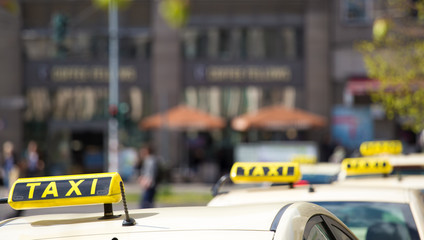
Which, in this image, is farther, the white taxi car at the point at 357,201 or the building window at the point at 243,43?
the building window at the point at 243,43

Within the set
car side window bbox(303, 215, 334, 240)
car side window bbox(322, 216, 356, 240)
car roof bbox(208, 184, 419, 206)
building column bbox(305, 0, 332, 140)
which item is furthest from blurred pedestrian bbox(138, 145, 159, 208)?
building column bbox(305, 0, 332, 140)

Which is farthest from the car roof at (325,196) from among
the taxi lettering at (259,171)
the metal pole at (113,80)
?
the metal pole at (113,80)

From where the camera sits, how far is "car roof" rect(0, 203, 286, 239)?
9.12 feet

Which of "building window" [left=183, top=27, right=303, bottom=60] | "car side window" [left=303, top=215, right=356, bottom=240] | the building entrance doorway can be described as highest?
"building window" [left=183, top=27, right=303, bottom=60]

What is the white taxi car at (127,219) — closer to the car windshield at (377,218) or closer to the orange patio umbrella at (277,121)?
the car windshield at (377,218)

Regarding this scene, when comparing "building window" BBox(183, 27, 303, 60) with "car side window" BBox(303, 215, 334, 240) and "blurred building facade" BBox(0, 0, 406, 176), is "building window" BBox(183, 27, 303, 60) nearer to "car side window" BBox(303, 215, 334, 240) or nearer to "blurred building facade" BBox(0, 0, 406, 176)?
"blurred building facade" BBox(0, 0, 406, 176)

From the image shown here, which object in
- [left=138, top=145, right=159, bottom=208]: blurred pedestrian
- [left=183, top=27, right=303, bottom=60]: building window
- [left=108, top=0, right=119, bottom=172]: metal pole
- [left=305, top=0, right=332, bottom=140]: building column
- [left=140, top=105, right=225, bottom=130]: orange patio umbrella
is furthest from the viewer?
[left=183, top=27, right=303, bottom=60]: building window

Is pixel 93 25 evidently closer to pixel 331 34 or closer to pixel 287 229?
pixel 331 34

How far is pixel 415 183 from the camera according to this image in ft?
22.0

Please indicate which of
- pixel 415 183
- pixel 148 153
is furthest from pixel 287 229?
pixel 148 153

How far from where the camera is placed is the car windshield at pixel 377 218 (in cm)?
483

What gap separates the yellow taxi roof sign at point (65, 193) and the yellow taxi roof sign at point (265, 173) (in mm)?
2151

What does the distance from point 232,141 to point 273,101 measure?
2.38m

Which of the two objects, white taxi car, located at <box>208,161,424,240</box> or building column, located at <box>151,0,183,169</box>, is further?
building column, located at <box>151,0,183,169</box>
